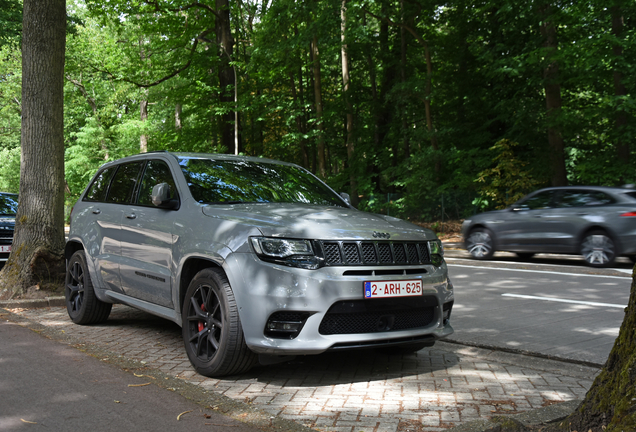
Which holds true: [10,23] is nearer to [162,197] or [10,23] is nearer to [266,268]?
[162,197]

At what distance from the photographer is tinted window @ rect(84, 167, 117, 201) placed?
23.3ft

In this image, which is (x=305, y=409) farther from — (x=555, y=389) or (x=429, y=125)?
(x=429, y=125)

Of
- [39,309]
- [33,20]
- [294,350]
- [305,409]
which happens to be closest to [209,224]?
[294,350]

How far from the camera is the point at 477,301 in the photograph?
8711 mm

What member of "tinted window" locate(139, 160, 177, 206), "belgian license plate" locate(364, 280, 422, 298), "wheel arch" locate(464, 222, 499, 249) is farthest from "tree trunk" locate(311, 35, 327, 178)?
"belgian license plate" locate(364, 280, 422, 298)

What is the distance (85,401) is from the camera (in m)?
4.16

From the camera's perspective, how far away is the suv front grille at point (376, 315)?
442 cm

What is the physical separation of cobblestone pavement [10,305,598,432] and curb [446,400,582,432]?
0.27 metres

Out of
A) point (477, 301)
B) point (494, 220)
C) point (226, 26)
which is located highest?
point (226, 26)

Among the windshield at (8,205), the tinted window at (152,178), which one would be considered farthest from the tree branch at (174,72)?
the tinted window at (152,178)

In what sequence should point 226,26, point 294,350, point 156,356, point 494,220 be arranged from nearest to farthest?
point 294,350 → point 156,356 → point 494,220 → point 226,26

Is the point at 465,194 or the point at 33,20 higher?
the point at 33,20

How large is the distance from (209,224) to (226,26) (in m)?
22.3

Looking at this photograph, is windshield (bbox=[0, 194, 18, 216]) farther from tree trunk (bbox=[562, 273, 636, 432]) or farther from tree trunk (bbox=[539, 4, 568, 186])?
tree trunk (bbox=[539, 4, 568, 186])
